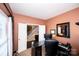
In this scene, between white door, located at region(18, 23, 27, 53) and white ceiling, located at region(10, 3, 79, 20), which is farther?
white door, located at region(18, 23, 27, 53)

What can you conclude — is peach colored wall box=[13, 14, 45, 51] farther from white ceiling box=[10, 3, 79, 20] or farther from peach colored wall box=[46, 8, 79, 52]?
peach colored wall box=[46, 8, 79, 52]

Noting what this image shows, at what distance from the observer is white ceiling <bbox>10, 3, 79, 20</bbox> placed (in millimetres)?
1354

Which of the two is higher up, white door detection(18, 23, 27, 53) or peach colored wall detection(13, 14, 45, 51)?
peach colored wall detection(13, 14, 45, 51)

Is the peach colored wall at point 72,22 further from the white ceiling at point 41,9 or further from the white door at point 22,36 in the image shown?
the white door at point 22,36

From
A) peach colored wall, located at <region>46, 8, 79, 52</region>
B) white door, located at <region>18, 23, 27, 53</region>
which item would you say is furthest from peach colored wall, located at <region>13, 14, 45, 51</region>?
peach colored wall, located at <region>46, 8, 79, 52</region>

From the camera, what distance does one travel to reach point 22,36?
150 centimetres

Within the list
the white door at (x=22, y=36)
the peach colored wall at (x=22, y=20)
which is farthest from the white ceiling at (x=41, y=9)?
the white door at (x=22, y=36)

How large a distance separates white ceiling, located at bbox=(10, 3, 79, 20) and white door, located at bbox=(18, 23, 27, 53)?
A: 217mm

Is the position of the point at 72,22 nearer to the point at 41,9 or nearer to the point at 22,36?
the point at 41,9

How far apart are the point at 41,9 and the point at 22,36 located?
55 cm

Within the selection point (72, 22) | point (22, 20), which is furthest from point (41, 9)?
point (72, 22)

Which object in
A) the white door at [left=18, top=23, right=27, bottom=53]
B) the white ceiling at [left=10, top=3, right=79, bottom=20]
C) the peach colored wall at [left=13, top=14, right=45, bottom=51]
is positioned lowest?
the white door at [left=18, top=23, right=27, bottom=53]

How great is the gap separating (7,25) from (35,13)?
3.06ft

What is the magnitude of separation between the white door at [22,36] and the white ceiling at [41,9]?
0.22 m
